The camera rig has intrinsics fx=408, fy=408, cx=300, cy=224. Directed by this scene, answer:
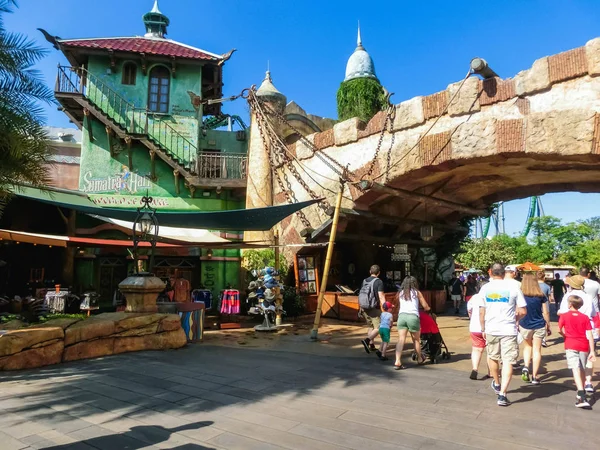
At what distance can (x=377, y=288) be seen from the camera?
6.58 metres

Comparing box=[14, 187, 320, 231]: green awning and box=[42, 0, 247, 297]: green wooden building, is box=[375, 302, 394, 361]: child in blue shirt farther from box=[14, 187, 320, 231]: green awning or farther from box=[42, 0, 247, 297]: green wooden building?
box=[42, 0, 247, 297]: green wooden building

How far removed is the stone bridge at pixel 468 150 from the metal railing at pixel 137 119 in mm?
4179

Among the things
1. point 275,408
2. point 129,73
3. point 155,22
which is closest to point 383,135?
point 275,408

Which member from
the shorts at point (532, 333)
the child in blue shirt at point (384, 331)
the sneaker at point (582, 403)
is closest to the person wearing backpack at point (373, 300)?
the child in blue shirt at point (384, 331)

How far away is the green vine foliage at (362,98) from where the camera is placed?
15.9 meters

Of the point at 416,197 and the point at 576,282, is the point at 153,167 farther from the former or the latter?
the point at 576,282

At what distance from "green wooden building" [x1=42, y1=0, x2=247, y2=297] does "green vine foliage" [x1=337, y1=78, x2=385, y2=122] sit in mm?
4765

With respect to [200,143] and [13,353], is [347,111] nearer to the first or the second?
[200,143]

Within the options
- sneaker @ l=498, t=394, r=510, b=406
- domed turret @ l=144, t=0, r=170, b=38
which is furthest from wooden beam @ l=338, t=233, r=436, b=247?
domed turret @ l=144, t=0, r=170, b=38

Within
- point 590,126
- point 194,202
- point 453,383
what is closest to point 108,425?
point 453,383

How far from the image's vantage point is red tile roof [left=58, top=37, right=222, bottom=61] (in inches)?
563

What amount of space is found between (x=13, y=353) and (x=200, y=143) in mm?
11497

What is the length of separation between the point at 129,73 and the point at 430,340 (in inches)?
557

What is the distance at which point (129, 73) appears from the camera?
15023 millimetres
